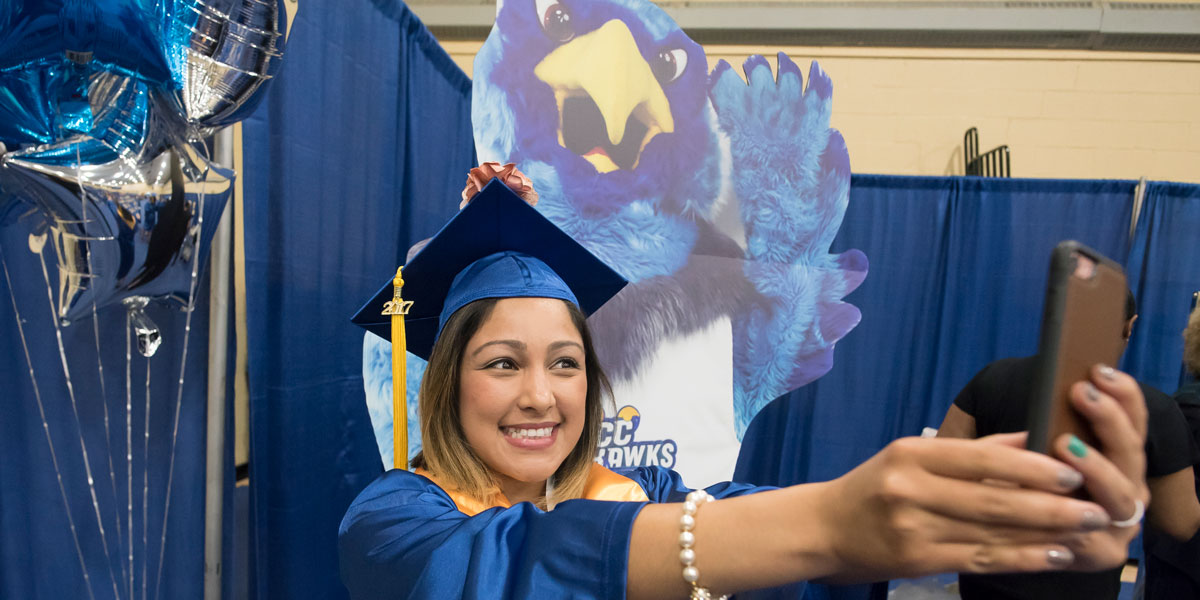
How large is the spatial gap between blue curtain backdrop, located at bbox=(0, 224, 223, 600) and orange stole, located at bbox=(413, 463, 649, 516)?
23.4 inches

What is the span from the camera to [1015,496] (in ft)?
1.27

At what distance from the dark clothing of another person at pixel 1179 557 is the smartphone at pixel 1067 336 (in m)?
1.43

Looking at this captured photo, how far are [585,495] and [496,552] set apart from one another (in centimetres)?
41

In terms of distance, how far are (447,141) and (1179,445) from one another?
2117mm

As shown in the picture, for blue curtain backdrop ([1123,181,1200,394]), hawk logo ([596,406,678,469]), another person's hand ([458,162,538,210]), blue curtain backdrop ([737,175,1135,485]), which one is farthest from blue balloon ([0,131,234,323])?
blue curtain backdrop ([1123,181,1200,394])

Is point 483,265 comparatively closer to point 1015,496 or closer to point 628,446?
point 1015,496

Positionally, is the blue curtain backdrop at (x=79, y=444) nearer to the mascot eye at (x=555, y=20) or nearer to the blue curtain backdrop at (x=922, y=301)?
the mascot eye at (x=555, y=20)

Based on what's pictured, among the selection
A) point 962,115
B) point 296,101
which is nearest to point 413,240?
point 296,101

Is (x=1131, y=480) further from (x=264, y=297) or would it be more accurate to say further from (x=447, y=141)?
(x=447, y=141)

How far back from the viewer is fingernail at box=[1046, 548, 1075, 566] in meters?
0.40

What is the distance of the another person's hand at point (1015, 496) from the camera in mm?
384

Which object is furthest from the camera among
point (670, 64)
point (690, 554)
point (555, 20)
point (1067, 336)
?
point (670, 64)

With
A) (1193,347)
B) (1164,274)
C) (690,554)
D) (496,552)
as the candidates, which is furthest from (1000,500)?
(1164,274)

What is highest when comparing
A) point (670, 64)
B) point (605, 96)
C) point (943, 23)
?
point (943, 23)
